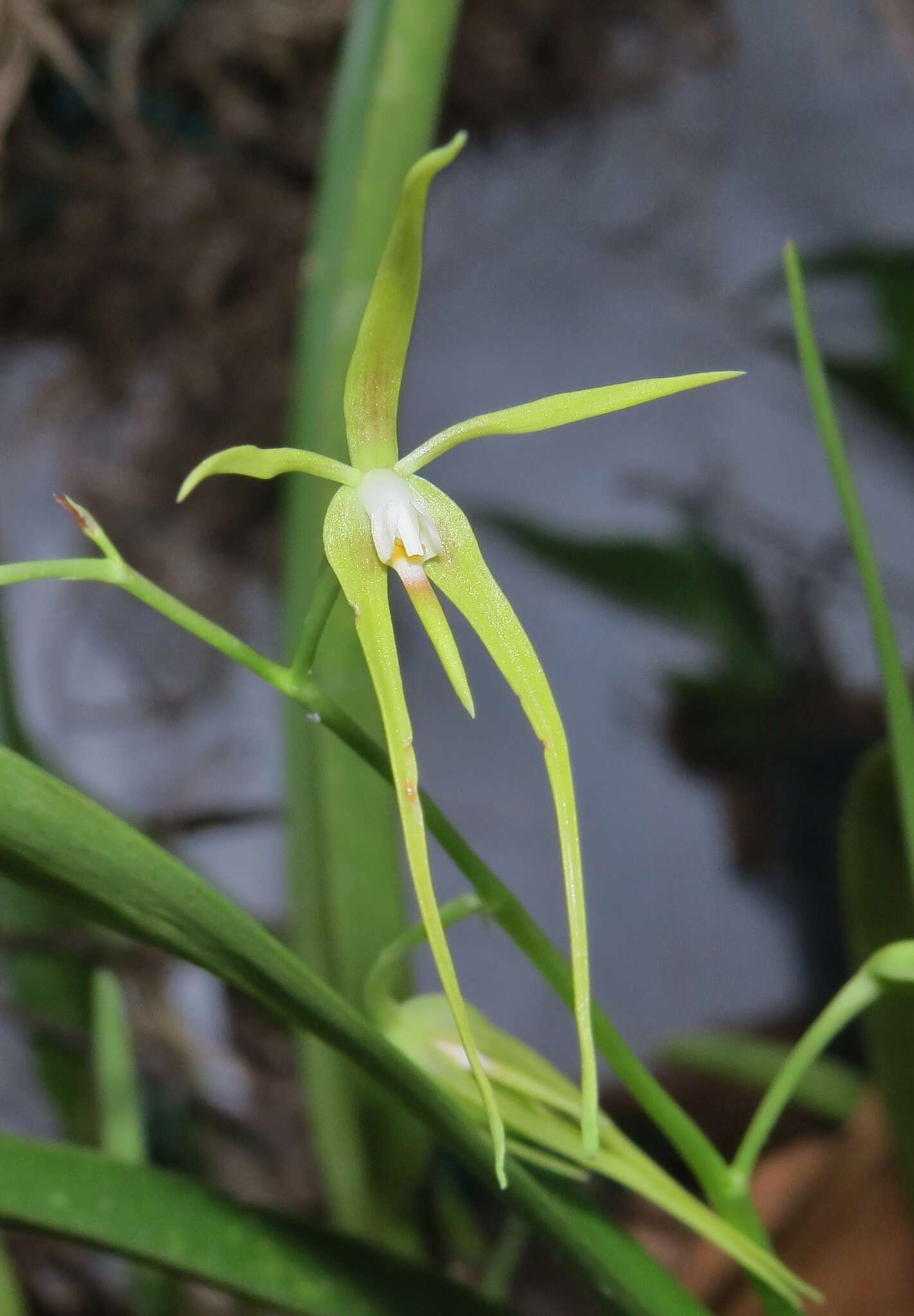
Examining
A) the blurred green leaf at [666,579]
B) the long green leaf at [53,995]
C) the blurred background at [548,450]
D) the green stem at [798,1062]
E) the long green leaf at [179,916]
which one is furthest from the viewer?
the blurred green leaf at [666,579]

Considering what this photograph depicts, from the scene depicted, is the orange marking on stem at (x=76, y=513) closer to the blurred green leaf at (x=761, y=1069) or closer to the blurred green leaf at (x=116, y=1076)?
the blurred green leaf at (x=116, y=1076)

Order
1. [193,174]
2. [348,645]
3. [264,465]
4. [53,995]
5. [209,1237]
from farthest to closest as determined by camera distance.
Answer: [193,174] < [53,995] < [348,645] < [209,1237] < [264,465]

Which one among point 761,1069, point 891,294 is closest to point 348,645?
point 761,1069

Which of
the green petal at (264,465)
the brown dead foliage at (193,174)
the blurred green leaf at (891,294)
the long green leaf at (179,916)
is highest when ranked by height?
the brown dead foliage at (193,174)

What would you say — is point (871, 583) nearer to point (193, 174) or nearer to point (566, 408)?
point (566, 408)

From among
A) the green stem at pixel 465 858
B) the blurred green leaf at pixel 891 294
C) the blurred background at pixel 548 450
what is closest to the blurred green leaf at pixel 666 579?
the blurred background at pixel 548 450

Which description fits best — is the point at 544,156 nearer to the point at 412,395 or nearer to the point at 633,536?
the point at 412,395

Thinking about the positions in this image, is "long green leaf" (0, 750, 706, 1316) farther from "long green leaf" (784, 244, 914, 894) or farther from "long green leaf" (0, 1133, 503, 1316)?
"long green leaf" (784, 244, 914, 894)
